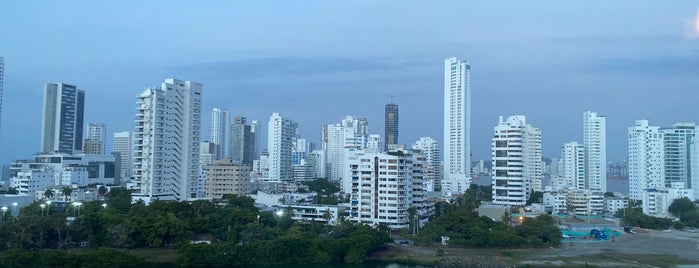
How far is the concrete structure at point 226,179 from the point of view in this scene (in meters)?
29.5

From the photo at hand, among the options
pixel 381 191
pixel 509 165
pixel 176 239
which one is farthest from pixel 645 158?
pixel 176 239

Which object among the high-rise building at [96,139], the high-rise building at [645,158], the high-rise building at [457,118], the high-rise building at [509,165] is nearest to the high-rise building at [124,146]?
the high-rise building at [96,139]

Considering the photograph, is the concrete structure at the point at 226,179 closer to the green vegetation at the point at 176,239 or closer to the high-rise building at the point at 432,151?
the green vegetation at the point at 176,239

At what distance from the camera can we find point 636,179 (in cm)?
3222

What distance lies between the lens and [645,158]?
31484 mm

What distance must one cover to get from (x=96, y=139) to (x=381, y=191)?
114 ft

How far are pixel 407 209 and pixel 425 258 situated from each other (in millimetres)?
4743

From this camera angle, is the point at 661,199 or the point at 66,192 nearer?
the point at 66,192

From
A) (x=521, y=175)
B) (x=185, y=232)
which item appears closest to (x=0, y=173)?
(x=185, y=232)

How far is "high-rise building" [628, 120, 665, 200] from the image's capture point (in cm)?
3097

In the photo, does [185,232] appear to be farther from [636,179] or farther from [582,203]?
[636,179]

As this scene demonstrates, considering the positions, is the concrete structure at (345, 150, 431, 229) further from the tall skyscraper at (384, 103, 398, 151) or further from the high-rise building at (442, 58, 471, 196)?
the tall skyscraper at (384, 103, 398, 151)

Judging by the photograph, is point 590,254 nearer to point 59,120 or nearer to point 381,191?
point 381,191

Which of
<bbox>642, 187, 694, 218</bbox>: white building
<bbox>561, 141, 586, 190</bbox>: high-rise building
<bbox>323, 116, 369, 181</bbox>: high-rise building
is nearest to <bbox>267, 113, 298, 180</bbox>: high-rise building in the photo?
<bbox>323, 116, 369, 181</bbox>: high-rise building
